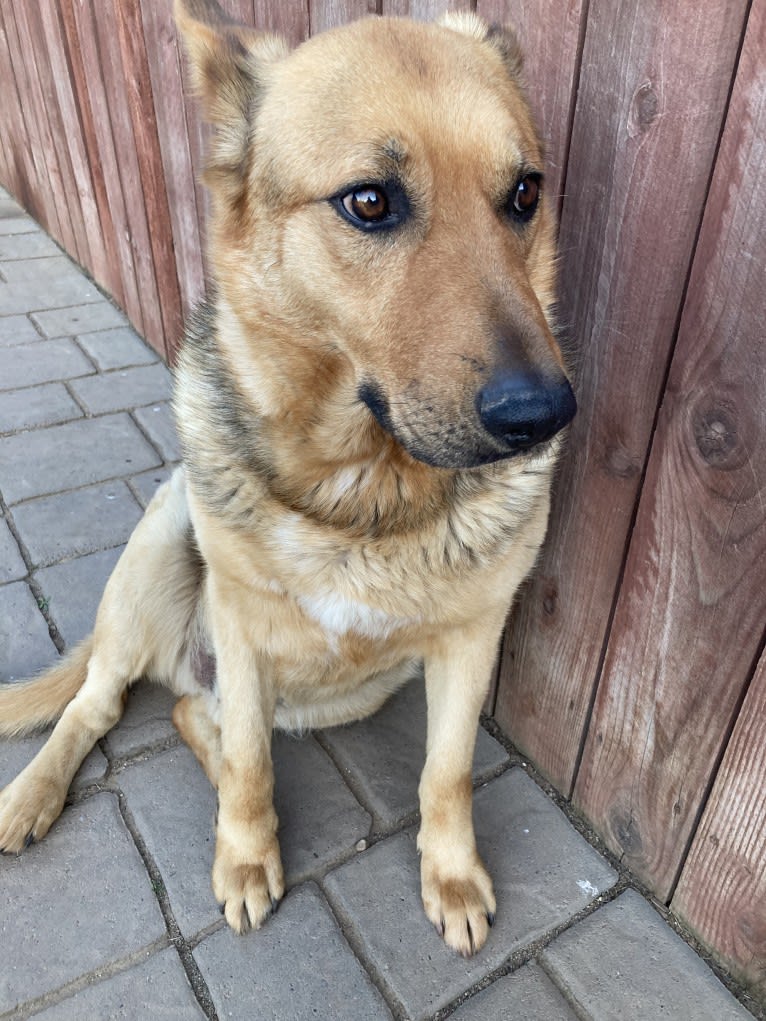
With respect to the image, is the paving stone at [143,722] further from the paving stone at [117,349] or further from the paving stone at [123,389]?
the paving stone at [117,349]

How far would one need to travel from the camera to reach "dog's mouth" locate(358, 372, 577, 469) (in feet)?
3.93

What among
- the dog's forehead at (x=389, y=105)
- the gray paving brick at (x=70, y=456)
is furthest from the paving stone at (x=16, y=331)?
the dog's forehead at (x=389, y=105)

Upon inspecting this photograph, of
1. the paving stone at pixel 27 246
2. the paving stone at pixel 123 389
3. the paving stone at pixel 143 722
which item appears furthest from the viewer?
the paving stone at pixel 27 246

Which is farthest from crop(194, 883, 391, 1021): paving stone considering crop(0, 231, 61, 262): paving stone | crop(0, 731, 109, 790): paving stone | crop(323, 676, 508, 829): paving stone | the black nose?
crop(0, 231, 61, 262): paving stone

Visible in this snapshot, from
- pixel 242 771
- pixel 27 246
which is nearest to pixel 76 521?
pixel 242 771

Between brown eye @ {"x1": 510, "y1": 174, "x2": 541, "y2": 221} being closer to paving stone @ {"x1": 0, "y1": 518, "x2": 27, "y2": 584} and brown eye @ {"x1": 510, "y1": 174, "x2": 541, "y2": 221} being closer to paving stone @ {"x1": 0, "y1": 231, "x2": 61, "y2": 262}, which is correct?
paving stone @ {"x1": 0, "y1": 518, "x2": 27, "y2": 584}

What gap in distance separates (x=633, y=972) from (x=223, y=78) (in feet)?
7.29

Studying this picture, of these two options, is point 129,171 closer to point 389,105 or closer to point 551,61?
point 551,61

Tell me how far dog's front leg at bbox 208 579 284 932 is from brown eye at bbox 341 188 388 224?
0.92 m

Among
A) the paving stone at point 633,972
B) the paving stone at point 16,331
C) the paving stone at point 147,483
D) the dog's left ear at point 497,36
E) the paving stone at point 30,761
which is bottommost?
the paving stone at point 633,972

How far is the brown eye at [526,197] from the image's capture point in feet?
4.78

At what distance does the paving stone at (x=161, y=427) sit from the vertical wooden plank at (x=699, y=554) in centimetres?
226

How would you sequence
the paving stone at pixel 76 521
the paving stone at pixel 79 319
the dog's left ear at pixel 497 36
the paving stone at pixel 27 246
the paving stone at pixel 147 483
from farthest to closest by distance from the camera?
the paving stone at pixel 27 246 < the paving stone at pixel 79 319 < the paving stone at pixel 147 483 < the paving stone at pixel 76 521 < the dog's left ear at pixel 497 36

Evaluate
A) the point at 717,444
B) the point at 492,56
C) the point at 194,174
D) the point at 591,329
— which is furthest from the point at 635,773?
the point at 194,174
